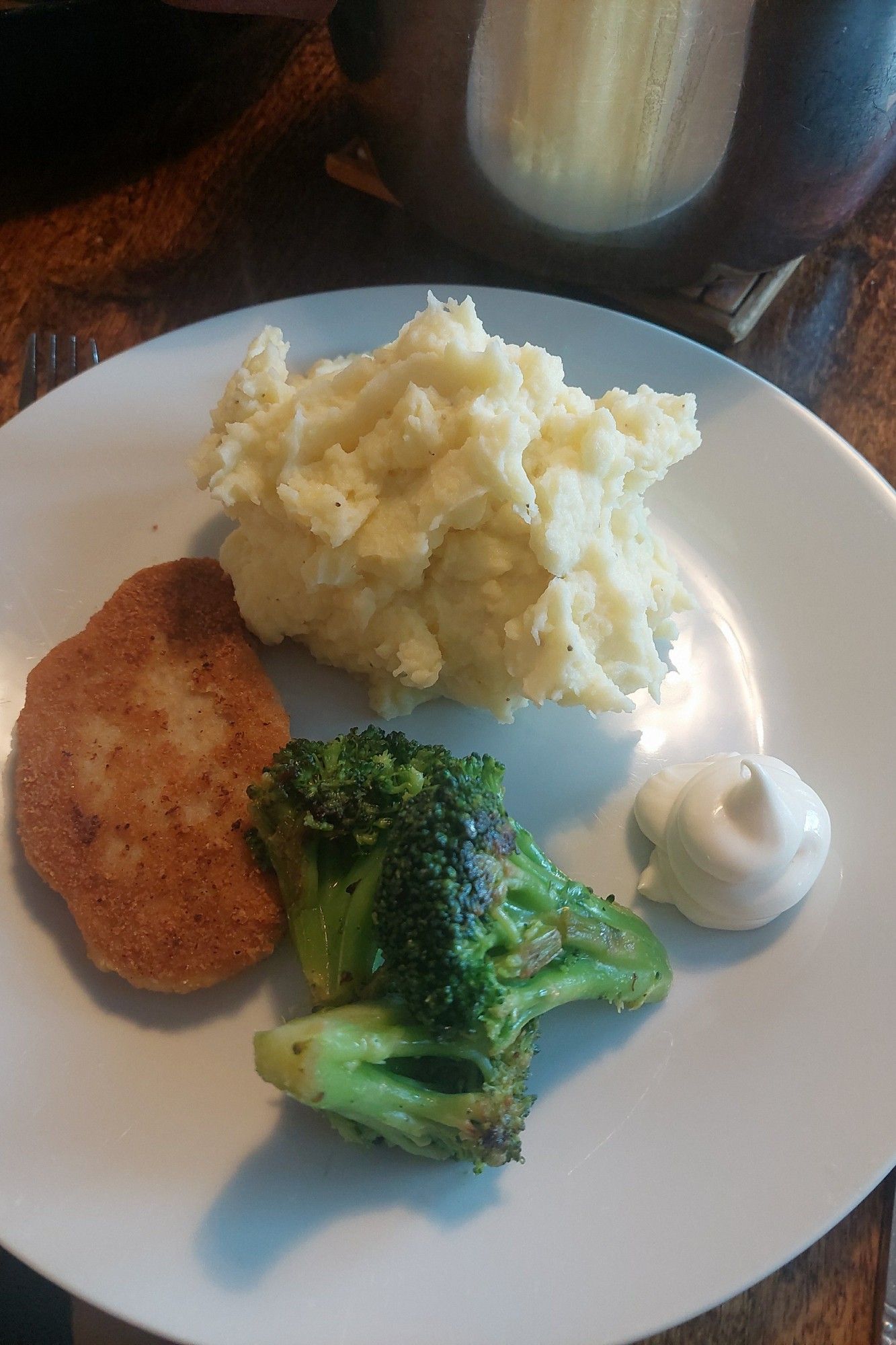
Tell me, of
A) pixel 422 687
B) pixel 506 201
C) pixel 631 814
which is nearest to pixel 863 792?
pixel 631 814

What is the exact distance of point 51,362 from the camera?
316cm

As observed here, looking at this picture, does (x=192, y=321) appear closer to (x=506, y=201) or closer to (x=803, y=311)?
(x=506, y=201)

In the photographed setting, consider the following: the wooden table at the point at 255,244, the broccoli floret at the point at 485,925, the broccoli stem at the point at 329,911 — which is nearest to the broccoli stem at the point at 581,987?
the broccoli floret at the point at 485,925

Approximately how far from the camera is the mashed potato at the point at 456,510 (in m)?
2.27

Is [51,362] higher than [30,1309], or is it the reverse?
[51,362]

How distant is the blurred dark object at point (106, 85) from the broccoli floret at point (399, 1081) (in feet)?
9.82

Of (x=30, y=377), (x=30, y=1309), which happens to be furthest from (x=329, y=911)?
(x=30, y=377)

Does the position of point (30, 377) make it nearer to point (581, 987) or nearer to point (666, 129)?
point (666, 129)

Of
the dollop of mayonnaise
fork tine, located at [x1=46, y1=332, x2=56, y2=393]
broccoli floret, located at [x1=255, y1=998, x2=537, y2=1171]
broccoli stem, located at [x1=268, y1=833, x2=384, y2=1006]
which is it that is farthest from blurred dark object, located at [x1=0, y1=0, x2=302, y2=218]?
broccoli floret, located at [x1=255, y1=998, x2=537, y2=1171]

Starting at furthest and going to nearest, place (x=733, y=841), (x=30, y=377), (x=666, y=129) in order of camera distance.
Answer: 1. (x=30, y=377)
2. (x=666, y=129)
3. (x=733, y=841)

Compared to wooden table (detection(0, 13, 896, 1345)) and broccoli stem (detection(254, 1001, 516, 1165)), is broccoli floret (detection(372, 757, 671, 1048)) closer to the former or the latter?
broccoli stem (detection(254, 1001, 516, 1165))

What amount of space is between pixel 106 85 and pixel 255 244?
661 millimetres

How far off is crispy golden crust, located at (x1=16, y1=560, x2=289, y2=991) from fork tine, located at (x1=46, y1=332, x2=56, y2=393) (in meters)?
0.89

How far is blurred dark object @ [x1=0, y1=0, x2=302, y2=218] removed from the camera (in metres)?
3.03
